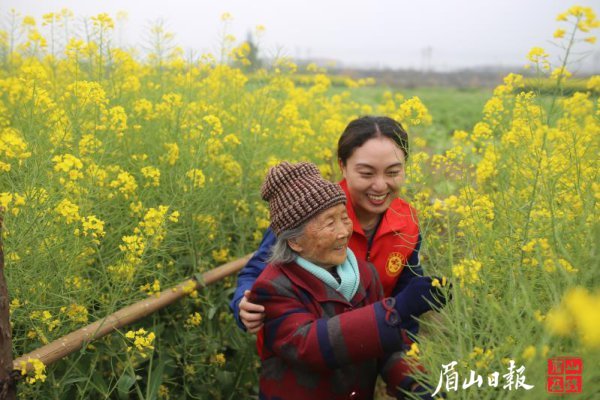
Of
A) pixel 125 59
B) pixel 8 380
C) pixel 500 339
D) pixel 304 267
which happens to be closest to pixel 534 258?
pixel 500 339

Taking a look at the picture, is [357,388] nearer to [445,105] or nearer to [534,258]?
[534,258]

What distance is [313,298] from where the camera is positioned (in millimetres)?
1629

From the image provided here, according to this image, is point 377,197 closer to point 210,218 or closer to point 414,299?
point 414,299

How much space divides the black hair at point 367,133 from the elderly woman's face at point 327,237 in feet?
1.56

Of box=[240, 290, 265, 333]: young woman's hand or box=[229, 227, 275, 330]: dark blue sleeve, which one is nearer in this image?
box=[240, 290, 265, 333]: young woman's hand

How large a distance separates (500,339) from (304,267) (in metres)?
0.59

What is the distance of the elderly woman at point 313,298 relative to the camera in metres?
1.47

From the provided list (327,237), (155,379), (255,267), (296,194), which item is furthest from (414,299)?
(155,379)

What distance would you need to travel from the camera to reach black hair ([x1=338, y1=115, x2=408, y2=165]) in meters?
2.03

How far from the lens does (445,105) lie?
63.5 ft

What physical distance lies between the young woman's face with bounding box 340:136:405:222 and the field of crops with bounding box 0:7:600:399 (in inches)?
3.8

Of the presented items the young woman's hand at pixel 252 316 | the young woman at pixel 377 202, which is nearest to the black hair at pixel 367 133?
the young woman at pixel 377 202

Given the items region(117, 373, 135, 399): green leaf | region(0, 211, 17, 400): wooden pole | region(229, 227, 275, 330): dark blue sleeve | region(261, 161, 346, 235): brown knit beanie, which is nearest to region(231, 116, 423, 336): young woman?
region(229, 227, 275, 330): dark blue sleeve

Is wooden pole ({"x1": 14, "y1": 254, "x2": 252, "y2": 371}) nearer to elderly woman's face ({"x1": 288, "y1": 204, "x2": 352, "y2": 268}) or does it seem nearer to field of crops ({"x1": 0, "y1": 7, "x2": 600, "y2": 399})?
field of crops ({"x1": 0, "y1": 7, "x2": 600, "y2": 399})
